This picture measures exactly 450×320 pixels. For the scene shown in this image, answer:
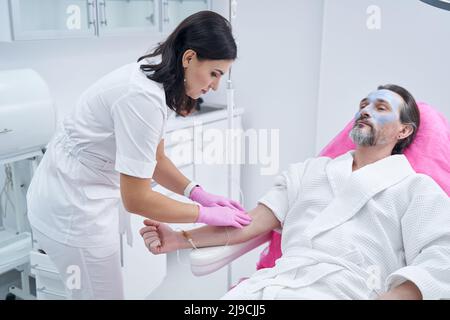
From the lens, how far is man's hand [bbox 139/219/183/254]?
4.89 feet

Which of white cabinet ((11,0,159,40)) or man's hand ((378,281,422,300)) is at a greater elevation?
white cabinet ((11,0,159,40))

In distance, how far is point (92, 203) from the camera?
1.44m

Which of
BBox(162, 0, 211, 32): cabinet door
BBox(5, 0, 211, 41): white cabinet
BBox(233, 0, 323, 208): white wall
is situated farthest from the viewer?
BBox(233, 0, 323, 208): white wall

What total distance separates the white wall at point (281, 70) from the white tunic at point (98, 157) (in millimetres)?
1301

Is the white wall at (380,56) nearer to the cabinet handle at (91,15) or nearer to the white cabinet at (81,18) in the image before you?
the white cabinet at (81,18)

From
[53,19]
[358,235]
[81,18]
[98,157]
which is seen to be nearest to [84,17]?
[81,18]

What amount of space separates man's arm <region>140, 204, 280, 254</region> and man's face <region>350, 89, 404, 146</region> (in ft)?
1.47

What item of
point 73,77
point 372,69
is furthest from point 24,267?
point 372,69

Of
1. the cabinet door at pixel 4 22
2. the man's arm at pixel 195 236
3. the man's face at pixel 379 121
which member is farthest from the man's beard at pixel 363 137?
the cabinet door at pixel 4 22

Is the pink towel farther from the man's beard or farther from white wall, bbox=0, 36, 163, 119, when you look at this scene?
white wall, bbox=0, 36, 163, 119

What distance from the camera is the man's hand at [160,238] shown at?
4.89 feet

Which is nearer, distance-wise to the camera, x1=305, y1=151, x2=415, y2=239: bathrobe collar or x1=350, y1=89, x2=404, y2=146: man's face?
x1=305, y1=151, x2=415, y2=239: bathrobe collar

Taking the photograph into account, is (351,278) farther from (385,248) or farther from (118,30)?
(118,30)

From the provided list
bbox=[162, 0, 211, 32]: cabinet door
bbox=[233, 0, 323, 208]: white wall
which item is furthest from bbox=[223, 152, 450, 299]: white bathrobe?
bbox=[162, 0, 211, 32]: cabinet door
